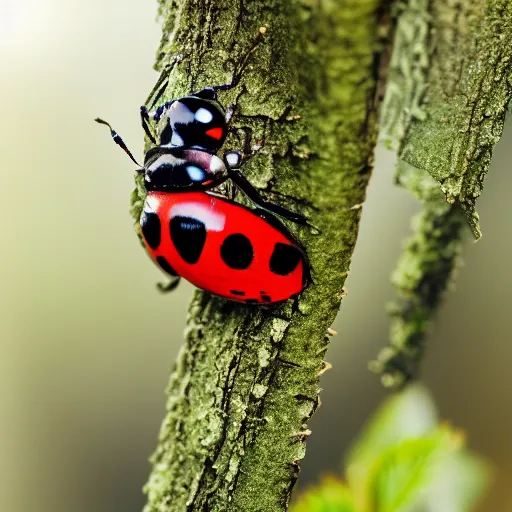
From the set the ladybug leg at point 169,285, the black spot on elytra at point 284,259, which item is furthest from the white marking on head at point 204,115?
the ladybug leg at point 169,285

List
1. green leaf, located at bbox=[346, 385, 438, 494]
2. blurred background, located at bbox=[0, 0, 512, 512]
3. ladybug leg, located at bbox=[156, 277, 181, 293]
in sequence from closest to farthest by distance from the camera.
→ 1. ladybug leg, located at bbox=[156, 277, 181, 293]
2. green leaf, located at bbox=[346, 385, 438, 494]
3. blurred background, located at bbox=[0, 0, 512, 512]

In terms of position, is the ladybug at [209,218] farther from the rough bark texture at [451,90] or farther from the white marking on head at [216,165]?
the rough bark texture at [451,90]

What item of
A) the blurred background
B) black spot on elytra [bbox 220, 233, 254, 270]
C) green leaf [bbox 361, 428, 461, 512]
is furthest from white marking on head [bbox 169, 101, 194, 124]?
the blurred background

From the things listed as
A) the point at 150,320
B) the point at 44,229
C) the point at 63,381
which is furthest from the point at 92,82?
the point at 63,381

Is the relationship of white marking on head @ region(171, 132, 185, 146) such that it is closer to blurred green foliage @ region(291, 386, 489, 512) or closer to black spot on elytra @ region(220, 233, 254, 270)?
black spot on elytra @ region(220, 233, 254, 270)

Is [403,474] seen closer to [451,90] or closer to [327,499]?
[327,499]

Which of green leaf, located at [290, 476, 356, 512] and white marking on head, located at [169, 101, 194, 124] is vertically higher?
white marking on head, located at [169, 101, 194, 124]

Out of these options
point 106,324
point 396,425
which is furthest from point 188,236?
point 106,324
